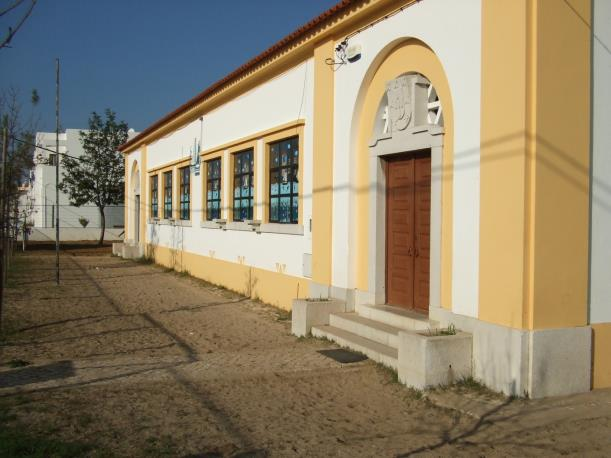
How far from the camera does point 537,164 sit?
5730 millimetres

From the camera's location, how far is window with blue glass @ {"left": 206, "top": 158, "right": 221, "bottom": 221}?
15.9 metres

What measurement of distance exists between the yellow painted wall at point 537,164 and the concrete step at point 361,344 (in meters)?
1.31

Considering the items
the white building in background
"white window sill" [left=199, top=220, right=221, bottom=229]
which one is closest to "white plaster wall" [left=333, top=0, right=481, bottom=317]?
"white window sill" [left=199, top=220, right=221, bottom=229]

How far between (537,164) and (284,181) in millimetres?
6761

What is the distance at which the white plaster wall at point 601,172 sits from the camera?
6.11 meters

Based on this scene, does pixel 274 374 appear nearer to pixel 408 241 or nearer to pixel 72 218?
pixel 408 241

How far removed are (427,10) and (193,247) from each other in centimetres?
1196

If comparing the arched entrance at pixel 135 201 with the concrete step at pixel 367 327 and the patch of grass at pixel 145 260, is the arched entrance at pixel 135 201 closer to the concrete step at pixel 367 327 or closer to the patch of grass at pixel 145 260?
the patch of grass at pixel 145 260

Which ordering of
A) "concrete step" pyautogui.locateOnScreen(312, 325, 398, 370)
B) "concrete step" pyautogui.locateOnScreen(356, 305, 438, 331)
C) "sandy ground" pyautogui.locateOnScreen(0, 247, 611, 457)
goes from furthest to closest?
"concrete step" pyautogui.locateOnScreen(356, 305, 438, 331)
"concrete step" pyautogui.locateOnScreen(312, 325, 398, 370)
"sandy ground" pyautogui.locateOnScreen(0, 247, 611, 457)

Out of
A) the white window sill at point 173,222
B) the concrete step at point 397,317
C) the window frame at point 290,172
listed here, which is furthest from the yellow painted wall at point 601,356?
the white window sill at point 173,222

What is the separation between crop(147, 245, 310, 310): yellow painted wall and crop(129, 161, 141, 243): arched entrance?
26.6 feet

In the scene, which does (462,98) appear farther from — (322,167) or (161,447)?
(161,447)

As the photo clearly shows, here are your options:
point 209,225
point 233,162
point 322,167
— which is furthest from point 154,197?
point 322,167

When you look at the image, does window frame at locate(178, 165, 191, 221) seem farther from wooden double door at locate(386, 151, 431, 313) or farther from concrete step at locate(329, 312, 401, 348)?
wooden double door at locate(386, 151, 431, 313)
